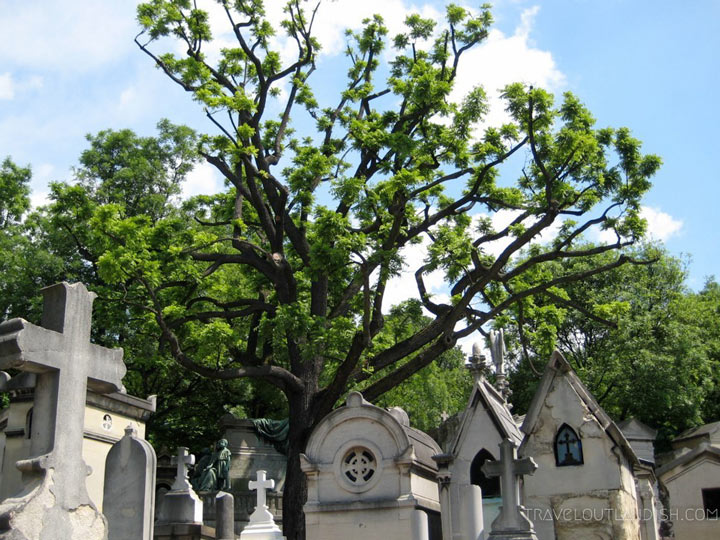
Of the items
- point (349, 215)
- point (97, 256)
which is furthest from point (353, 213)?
point (97, 256)

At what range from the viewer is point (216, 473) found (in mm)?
18234

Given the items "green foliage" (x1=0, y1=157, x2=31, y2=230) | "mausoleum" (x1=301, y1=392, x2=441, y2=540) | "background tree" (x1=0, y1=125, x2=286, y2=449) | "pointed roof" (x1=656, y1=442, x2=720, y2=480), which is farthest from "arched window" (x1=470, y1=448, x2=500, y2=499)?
"green foliage" (x1=0, y1=157, x2=31, y2=230)

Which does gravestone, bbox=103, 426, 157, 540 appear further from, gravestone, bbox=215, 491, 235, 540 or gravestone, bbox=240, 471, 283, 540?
gravestone, bbox=240, 471, 283, 540

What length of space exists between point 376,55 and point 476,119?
15.0 feet

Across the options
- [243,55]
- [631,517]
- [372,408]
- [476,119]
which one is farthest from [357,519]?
[243,55]

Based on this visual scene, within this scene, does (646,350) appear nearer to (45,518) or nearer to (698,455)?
(698,455)

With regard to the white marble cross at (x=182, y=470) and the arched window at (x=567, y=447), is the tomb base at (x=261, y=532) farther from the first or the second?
the arched window at (x=567, y=447)

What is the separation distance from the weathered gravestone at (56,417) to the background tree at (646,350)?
20832 mm

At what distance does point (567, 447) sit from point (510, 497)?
1.61 m

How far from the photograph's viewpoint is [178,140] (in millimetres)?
29781

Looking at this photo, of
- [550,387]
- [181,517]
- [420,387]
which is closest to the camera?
[550,387]

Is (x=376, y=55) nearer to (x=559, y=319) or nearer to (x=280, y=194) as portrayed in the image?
(x=280, y=194)

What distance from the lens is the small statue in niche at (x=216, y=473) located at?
18.0 meters

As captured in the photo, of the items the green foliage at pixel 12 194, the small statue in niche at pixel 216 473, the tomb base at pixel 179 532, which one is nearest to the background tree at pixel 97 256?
the green foliage at pixel 12 194
